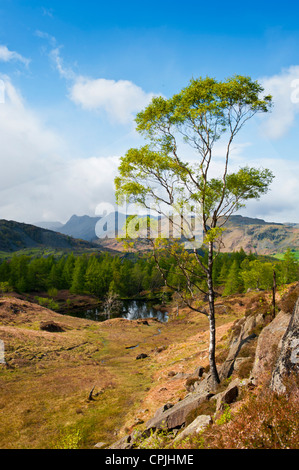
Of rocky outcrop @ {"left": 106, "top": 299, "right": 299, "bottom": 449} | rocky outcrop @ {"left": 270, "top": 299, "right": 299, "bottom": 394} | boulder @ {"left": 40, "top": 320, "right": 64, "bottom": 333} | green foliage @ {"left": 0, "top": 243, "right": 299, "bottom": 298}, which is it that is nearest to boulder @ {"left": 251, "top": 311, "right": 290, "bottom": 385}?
rocky outcrop @ {"left": 106, "top": 299, "right": 299, "bottom": 449}

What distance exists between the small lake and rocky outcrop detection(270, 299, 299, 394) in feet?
218

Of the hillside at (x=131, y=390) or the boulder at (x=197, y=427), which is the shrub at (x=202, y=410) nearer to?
the hillside at (x=131, y=390)

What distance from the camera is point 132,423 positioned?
15.6 metres

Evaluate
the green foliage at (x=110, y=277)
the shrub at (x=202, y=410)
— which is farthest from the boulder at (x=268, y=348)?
the green foliage at (x=110, y=277)

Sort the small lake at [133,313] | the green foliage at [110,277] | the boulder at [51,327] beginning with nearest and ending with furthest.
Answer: the boulder at [51,327]
the green foliage at [110,277]
the small lake at [133,313]

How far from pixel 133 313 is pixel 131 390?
200 ft

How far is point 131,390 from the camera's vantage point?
2252cm

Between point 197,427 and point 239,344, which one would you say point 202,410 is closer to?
point 197,427

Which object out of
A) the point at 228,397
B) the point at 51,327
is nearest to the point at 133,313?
the point at 51,327

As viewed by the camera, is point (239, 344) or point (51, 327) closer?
point (239, 344)

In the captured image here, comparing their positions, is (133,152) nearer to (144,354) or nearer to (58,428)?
(58,428)

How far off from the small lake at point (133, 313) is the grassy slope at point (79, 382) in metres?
27.5

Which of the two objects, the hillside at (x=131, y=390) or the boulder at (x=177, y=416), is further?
the boulder at (x=177, y=416)

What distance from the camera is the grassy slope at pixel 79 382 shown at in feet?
51.6
